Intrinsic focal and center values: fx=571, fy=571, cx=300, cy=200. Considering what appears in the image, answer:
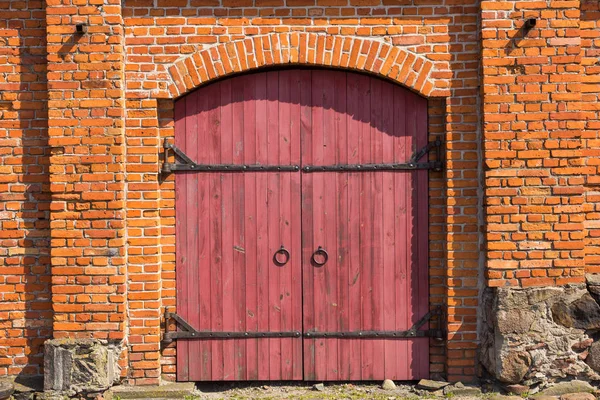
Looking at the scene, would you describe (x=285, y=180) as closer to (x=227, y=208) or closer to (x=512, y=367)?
(x=227, y=208)

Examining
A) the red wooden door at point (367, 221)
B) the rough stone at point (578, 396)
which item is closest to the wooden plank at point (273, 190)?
the red wooden door at point (367, 221)

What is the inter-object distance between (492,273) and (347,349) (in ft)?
4.30

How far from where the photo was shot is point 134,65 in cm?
455

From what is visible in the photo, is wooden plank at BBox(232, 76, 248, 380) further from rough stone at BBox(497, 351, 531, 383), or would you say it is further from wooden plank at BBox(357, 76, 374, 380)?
rough stone at BBox(497, 351, 531, 383)

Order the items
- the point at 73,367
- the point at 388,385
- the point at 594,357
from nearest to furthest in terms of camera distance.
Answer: the point at 73,367 → the point at 594,357 → the point at 388,385

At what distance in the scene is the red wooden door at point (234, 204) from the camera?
466cm

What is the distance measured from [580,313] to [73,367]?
12.7ft

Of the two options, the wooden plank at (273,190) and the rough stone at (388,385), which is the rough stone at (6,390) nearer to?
the wooden plank at (273,190)

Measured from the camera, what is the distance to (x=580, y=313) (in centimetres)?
438

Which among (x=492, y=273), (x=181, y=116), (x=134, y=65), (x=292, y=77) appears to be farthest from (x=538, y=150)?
(x=134, y=65)

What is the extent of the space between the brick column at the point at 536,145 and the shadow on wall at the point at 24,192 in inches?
138

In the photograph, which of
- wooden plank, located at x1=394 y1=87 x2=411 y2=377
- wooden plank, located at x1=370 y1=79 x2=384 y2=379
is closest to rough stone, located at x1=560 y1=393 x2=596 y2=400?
wooden plank, located at x1=394 y1=87 x2=411 y2=377

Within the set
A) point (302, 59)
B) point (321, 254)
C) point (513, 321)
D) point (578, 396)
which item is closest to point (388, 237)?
point (321, 254)

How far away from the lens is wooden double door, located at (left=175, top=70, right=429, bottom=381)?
15.3ft
